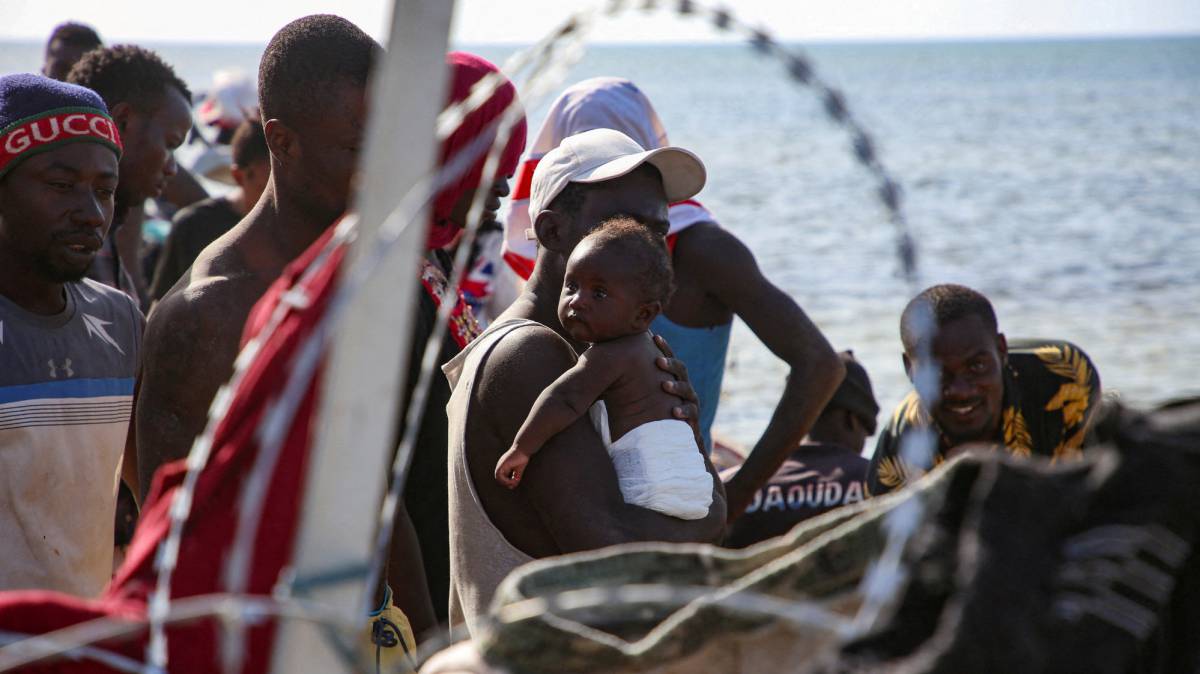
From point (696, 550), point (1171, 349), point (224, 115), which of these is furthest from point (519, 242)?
point (1171, 349)

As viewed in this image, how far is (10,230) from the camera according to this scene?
9.02ft

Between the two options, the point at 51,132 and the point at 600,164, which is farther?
the point at 51,132

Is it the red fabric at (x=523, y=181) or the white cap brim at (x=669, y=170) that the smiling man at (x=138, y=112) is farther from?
the white cap brim at (x=669, y=170)

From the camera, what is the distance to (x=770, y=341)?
358 centimetres

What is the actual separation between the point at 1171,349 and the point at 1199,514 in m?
10.7

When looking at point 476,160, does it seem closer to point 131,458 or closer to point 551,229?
point 551,229

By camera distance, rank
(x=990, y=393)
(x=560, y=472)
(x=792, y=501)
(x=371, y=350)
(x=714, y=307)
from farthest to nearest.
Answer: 1. (x=792, y=501)
2. (x=714, y=307)
3. (x=990, y=393)
4. (x=560, y=472)
5. (x=371, y=350)

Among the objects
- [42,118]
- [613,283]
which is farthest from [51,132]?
[613,283]

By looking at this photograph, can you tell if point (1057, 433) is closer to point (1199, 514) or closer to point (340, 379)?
point (1199, 514)

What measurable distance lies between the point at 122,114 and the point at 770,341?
2479 millimetres

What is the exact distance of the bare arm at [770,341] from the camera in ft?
11.3

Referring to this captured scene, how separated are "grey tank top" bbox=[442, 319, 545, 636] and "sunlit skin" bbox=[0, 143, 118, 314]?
102cm

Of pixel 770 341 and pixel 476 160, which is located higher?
pixel 476 160

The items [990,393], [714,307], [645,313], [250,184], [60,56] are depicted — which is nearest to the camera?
[645,313]
